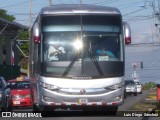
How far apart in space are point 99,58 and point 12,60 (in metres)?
55.0

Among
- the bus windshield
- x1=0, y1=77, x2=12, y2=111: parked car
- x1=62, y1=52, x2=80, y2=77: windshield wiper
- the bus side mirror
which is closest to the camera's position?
x1=62, y1=52, x2=80, y2=77: windshield wiper

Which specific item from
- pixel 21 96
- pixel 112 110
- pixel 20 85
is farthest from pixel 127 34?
pixel 20 85

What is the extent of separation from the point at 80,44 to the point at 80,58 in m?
0.47

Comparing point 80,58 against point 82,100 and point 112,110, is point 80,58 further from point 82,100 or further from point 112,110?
point 112,110

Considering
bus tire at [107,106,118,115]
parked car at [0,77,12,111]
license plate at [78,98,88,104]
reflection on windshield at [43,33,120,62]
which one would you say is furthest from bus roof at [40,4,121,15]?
parked car at [0,77,12,111]

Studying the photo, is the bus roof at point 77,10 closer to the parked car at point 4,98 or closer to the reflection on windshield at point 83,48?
the reflection on windshield at point 83,48

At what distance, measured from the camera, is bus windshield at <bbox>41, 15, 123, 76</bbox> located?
723 inches

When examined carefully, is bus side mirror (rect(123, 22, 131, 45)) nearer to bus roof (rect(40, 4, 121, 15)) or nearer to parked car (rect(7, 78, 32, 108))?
bus roof (rect(40, 4, 121, 15))

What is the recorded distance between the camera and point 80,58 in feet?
60.4

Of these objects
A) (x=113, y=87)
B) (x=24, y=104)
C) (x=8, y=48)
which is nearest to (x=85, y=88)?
(x=113, y=87)

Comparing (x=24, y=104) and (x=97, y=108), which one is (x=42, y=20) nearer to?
(x=97, y=108)

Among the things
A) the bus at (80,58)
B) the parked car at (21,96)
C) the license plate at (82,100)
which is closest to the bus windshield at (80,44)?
the bus at (80,58)

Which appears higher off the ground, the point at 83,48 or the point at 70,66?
the point at 83,48

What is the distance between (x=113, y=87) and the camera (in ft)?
60.8
